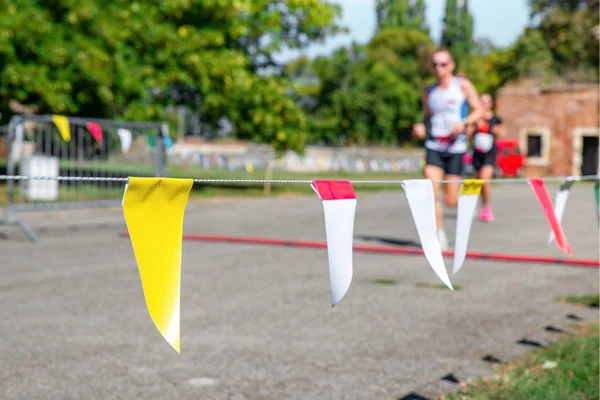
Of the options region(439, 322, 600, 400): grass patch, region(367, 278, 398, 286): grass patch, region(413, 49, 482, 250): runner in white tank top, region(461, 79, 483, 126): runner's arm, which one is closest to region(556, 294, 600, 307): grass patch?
region(367, 278, 398, 286): grass patch

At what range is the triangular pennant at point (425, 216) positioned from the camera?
14.0 ft

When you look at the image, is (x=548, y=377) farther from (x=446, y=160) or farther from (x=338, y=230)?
(x=446, y=160)

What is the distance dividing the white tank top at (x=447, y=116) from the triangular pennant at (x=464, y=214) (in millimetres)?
5169

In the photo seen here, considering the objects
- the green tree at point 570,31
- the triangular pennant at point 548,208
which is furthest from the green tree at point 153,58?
the green tree at point 570,31

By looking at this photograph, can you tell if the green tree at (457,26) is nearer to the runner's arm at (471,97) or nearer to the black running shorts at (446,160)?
the runner's arm at (471,97)

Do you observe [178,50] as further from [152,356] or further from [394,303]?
[152,356]

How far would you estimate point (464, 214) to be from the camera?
16.2ft

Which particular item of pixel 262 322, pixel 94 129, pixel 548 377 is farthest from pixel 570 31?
pixel 548 377

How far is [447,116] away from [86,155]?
753 cm

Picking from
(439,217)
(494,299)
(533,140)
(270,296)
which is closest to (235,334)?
(270,296)

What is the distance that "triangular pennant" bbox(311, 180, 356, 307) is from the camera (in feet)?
12.1

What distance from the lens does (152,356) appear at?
5.14 metres

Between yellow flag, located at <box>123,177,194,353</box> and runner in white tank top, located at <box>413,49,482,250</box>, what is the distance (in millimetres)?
7000

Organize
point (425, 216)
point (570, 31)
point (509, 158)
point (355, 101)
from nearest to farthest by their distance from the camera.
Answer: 1. point (425, 216)
2. point (509, 158)
3. point (570, 31)
4. point (355, 101)
